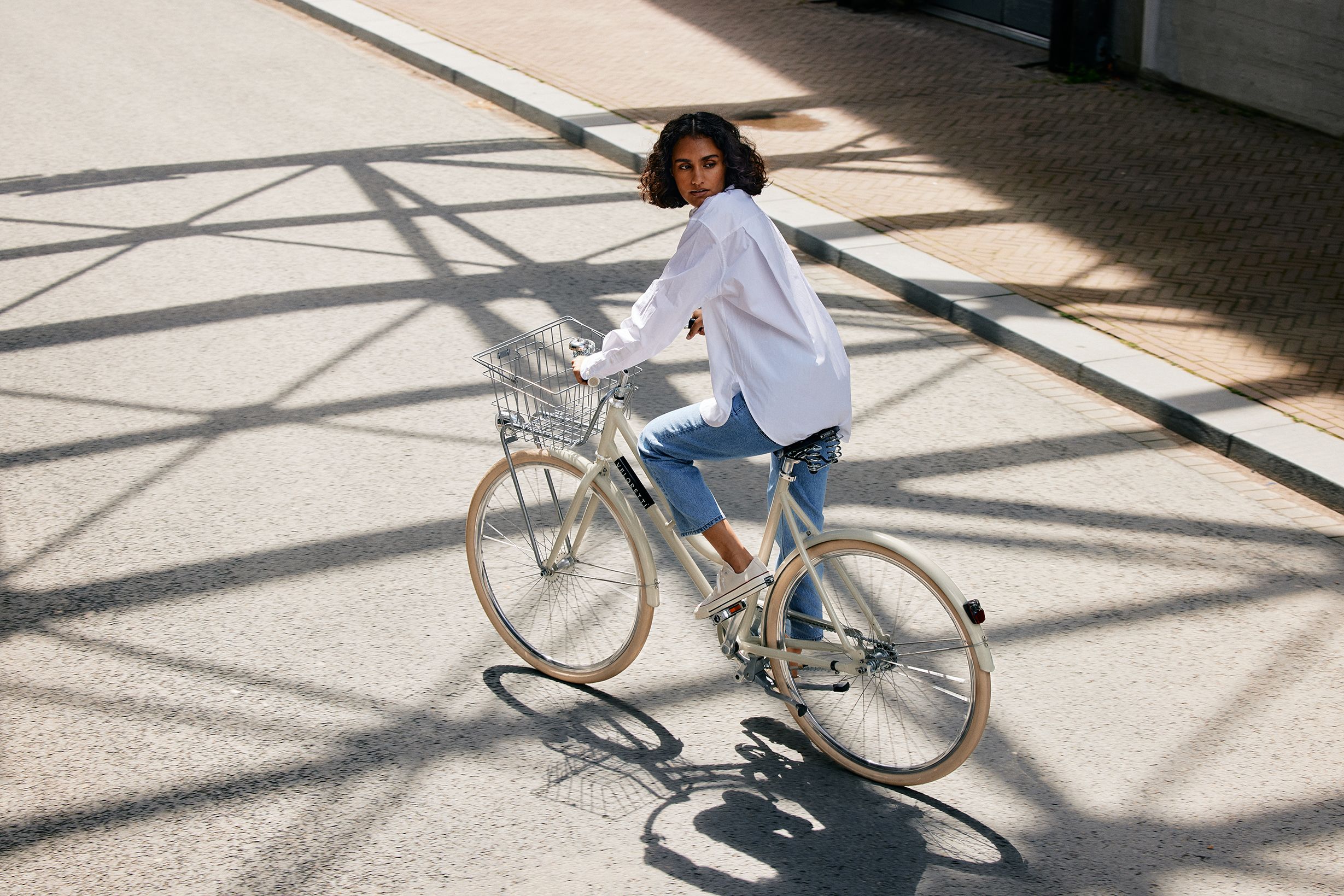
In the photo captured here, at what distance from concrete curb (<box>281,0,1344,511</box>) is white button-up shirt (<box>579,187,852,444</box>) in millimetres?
3001

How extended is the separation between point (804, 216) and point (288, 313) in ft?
11.7

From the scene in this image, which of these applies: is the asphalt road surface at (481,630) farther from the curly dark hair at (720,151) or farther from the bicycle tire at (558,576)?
the curly dark hair at (720,151)

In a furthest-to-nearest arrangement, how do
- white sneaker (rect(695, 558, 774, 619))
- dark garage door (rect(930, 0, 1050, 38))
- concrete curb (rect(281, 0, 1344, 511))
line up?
1. dark garage door (rect(930, 0, 1050, 38))
2. concrete curb (rect(281, 0, 1344, 511))
3. white sneaker (rect(695, 558, 774, 619))

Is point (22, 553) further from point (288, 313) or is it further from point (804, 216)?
point (804, 216)

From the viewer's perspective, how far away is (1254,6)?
11.3 m

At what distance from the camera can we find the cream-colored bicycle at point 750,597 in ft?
12.5

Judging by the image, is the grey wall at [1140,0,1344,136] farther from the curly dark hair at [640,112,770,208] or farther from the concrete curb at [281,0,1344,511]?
the curly dark hair at [640,112,770,208]

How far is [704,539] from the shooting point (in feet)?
13.8

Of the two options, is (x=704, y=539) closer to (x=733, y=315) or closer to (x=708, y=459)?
(x=708, y=459)

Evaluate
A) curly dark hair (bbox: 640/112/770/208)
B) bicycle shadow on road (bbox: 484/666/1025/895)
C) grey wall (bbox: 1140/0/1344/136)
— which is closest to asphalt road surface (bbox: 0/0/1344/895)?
bicycle shadow on road (bbox: 484/666/1025/895)

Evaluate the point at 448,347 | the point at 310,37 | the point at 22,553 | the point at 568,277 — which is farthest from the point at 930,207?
the point at 310,37

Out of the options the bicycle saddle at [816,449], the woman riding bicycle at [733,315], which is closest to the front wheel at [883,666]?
the bicycle saddle at [816,449]

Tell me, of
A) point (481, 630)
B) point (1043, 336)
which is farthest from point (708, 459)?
point (1043, 336)

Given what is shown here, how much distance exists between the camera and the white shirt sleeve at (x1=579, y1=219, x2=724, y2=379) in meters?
3.65
